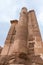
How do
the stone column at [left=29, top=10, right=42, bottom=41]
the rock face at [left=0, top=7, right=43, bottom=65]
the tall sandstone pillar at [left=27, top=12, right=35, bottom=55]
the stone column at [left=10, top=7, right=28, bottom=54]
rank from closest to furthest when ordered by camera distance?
1. the rock face at [left=0, top=7, right=43, bottom=65]
2. the stone column at [left=10, top=7, right=28, bottom=54]
3. the tall sandstone pillar at [left=27, top=12, right=35, bottom=55]
4. the stone column at [left=29, top=10, right=42, bottom=41]

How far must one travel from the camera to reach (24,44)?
27.5ft

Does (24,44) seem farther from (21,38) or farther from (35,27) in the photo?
(35,27)

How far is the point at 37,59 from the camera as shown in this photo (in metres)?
7.64

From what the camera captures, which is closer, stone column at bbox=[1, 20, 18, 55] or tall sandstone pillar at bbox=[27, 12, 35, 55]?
tall sandstone pillar at bbox=[27, 12, 35, 55]

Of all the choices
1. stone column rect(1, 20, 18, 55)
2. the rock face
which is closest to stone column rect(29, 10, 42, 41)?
the rock face

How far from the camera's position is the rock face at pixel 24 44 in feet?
24.2

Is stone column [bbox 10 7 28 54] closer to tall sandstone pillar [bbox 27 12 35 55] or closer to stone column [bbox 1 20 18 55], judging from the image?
tall sandstone pillar [bbox 27 12 35 55]

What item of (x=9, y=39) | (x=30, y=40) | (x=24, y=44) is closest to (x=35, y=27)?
(x=30, y=40)

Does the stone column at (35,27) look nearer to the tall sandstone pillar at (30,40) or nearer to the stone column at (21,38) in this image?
the tall sandstone pillar at (30,40)

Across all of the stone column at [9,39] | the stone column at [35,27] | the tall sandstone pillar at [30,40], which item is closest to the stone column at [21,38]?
the tall sandstone pillar at [30,40]

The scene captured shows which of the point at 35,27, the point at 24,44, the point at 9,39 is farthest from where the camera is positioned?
the point at 9,39

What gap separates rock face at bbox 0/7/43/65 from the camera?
24.2 feet

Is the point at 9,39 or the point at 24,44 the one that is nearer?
the point at 24,44

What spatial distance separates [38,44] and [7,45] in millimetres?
2413
